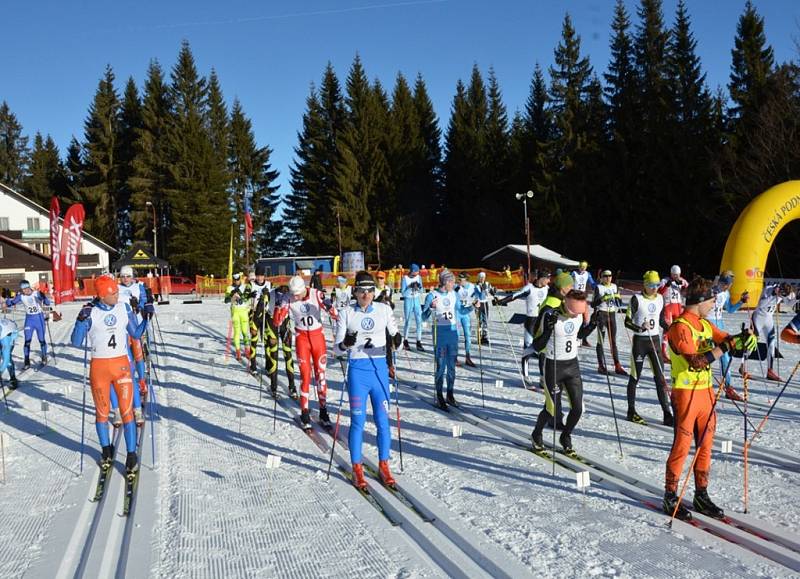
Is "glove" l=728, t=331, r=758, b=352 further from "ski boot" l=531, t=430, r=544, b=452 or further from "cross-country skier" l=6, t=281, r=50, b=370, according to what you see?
"cross-country skier" l=6, t=281, r=50, b=370

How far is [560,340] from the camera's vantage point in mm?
6867

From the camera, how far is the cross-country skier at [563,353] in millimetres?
6785

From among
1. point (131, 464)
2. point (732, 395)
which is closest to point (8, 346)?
point (131, 464)

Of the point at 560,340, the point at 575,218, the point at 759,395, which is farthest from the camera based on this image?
the point at 575,218

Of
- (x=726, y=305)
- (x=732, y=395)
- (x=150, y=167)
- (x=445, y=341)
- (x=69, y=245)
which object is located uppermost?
(x=150, y=167)

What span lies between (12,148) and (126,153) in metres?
19.6

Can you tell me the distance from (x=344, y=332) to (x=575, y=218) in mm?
48364

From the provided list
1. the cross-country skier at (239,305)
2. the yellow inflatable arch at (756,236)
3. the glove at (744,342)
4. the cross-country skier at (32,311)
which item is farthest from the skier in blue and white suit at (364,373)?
the yellow inflatable arch at (756,236)

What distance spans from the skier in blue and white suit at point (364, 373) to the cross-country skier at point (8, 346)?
25.3 feet

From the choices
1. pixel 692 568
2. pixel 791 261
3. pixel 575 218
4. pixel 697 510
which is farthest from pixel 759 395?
pixel 575 218

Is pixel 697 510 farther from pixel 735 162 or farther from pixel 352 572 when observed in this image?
pixel 735 162

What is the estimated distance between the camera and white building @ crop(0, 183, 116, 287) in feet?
155

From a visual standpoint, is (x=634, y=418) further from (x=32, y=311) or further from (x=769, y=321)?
(x=32, y=311)

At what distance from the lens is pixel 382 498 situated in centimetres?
584
